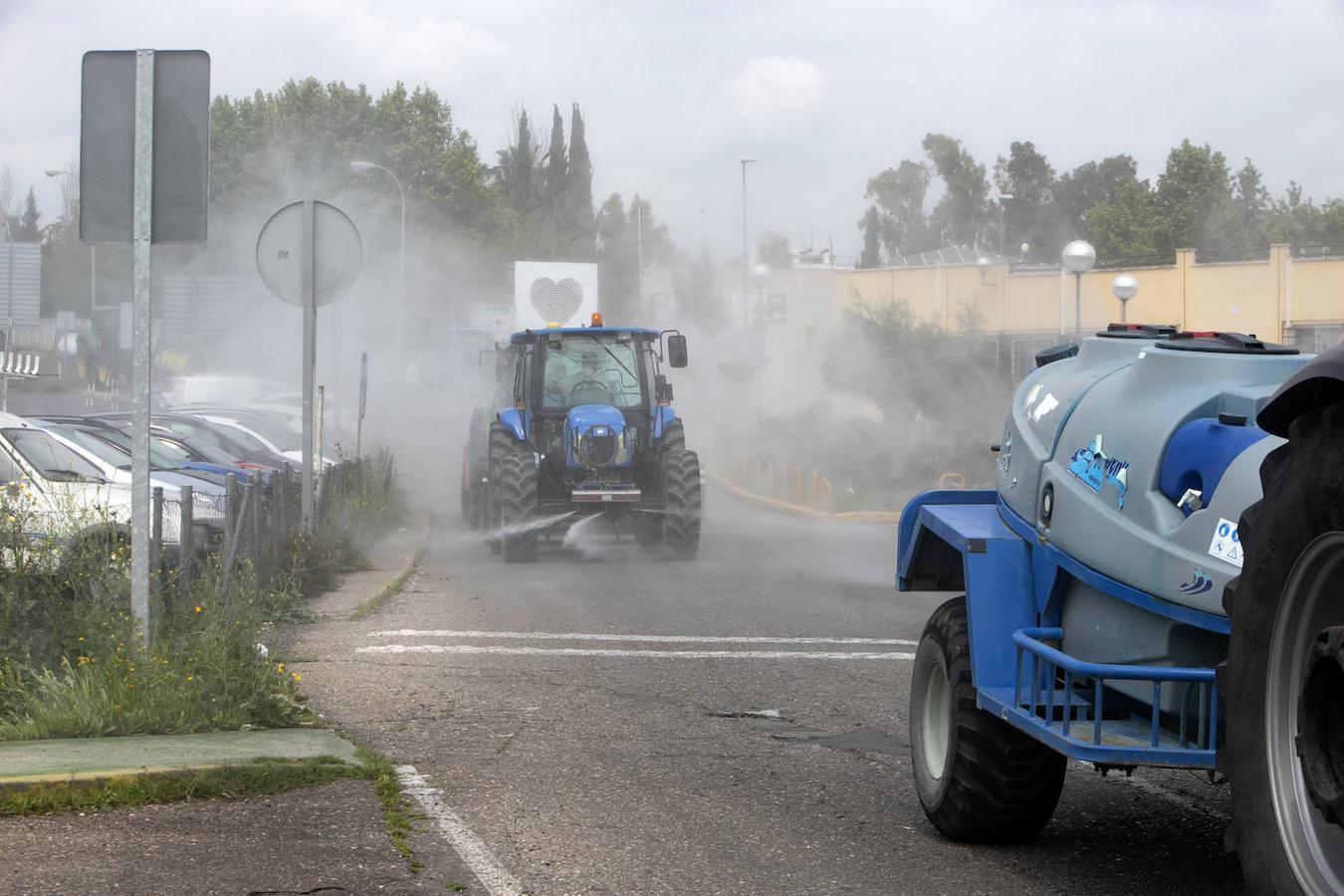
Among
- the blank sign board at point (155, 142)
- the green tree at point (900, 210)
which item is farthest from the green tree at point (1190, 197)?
the blank sign board at point (155, 142)

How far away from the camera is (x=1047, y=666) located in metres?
4.91

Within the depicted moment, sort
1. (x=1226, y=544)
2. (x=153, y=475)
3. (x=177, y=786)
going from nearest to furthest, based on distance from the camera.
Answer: (x=1226, y=544) < (x=177, y=786) < (x=153, y=475)

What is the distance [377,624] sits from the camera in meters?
11.6

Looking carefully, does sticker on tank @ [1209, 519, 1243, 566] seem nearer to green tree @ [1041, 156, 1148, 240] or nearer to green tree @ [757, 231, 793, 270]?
green tree @ [757, 231, 793, 270]

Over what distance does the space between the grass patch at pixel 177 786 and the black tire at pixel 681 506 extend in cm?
1073

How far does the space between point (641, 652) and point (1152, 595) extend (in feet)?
20.1

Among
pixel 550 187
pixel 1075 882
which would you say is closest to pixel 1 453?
pixel 1075 882

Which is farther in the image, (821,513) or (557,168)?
(557,168)

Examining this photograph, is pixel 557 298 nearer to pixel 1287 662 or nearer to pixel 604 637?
pixel 604 637

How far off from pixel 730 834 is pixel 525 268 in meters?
29.9

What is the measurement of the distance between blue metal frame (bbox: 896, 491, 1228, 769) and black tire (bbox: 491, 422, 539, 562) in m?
10.9

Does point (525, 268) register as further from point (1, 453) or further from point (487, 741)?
point (487, 741)

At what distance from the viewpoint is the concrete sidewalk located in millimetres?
6125

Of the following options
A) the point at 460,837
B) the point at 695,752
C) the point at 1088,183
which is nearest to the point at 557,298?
the point at 695,752
